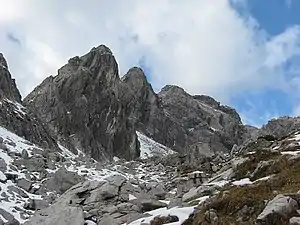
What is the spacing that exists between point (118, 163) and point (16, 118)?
1528 cm

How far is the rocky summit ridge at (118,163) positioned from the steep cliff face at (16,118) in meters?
0.21

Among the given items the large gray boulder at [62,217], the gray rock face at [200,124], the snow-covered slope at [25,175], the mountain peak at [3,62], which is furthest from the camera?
the gray rock face at [200,124]

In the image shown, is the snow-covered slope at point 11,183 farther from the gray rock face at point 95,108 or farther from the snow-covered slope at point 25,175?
the gray rock face at point 95,108

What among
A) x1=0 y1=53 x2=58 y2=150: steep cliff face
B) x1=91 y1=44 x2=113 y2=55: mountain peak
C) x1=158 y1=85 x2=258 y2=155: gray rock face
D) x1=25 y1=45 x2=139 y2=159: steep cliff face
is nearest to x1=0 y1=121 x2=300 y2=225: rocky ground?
x1=0 y1=53 x2=58 y2=150: steep cliff face

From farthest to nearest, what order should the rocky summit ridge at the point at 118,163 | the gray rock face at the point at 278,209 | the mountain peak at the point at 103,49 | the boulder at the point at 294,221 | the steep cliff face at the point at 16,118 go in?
the mountain peak at the point at 103,49 → the steep cliff face at the point at 16,118 → the rocky summit ridge at the point at 118,163 → the gray rock face at the point at 278,209 → the boulder at the point at 294,221

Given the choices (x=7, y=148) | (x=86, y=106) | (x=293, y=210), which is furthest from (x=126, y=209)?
(x=86, y=106)

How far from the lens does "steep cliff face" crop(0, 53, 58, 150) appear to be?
200ft

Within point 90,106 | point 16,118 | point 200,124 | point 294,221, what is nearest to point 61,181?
point 294,221

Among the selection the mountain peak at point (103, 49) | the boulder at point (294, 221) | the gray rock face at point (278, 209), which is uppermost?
the mountain peak at point (103, 49)

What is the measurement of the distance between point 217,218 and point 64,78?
9390 centimetres

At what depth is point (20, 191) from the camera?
3002cm

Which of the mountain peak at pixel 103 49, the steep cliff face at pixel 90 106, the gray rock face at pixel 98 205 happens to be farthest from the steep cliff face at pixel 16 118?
the mountain peak at pixel 103 49

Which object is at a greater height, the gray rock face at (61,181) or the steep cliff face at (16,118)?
the steep cliff face at (16,118)

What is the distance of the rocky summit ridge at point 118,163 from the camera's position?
18.2 metres
